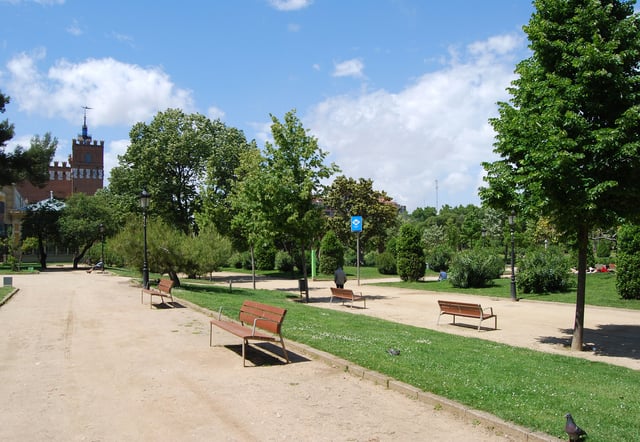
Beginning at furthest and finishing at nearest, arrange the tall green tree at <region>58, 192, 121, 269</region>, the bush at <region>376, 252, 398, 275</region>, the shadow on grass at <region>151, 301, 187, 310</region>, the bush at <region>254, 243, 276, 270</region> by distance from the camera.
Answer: the tall green tree at <region>58, 192, 121, 269</region>
the bush at <region>254, 243, 276, 270</region>
the bush at <region>376, 252, 398, 275</region>
the shadow on grass at <region>151, 301, 187, 310</region>

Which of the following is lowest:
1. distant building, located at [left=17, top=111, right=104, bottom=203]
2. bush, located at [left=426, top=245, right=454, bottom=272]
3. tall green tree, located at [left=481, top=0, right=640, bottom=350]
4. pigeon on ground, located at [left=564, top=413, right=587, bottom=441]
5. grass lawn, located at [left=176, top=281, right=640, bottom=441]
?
grass lawn, located at [left=176, top=281, right=640, bottom=441]

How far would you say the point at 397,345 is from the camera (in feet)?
30.7

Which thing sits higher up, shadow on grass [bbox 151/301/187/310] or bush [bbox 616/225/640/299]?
bush [bbox 616/225/640/299]

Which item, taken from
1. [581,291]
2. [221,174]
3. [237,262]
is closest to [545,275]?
[581,291]

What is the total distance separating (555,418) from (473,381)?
1.49 m

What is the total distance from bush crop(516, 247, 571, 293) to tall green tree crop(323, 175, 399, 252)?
2986cm

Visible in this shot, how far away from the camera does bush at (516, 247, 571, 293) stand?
2270 cm

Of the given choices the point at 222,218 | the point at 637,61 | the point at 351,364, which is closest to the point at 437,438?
the point at 351,364

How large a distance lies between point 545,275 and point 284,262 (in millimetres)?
23897

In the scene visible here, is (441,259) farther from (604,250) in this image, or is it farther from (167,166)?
(604,250)

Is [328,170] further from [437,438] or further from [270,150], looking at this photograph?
[437,438]

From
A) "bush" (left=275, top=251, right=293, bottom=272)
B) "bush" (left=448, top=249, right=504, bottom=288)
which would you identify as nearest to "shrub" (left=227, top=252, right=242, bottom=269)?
"bush" (left=275, top=251, right=293, bottom=272)

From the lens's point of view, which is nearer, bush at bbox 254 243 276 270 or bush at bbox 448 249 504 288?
bush at bbox 448 249 504 288

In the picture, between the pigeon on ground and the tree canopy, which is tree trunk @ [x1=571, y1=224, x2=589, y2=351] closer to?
the pigeon on ground
